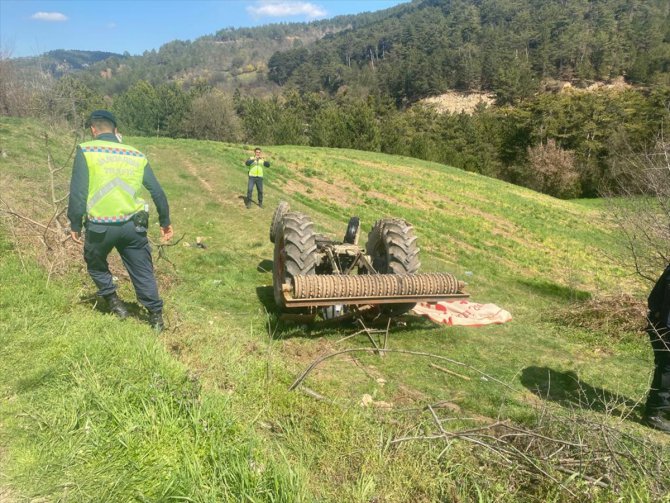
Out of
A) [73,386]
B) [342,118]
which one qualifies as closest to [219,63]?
[342,118]

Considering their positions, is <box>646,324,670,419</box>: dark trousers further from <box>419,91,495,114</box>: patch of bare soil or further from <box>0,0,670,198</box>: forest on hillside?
<box>419,91,495,114</box>: patch of bare soil

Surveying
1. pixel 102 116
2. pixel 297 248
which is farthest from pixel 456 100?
pixel 102 116

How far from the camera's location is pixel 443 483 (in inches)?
108

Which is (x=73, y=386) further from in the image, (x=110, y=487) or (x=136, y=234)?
(x=136, y=234)

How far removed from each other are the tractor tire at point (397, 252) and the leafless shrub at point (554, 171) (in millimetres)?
44854

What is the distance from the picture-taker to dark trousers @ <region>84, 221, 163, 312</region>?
179 inches

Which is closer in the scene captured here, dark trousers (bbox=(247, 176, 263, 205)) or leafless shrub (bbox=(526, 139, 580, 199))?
dark trousers (bbox=(247, 176, 263, 205))

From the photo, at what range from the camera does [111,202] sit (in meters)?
4.48

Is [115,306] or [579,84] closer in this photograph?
[115,306]

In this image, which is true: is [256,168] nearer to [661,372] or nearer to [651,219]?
[651,219]

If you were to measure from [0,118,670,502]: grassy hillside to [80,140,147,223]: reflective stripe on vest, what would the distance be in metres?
1.07

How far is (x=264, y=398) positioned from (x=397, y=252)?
11.6ft

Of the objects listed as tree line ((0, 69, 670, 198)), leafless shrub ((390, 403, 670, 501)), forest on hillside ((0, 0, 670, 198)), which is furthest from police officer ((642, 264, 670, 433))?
tree line ((0, 69, 670, 198))

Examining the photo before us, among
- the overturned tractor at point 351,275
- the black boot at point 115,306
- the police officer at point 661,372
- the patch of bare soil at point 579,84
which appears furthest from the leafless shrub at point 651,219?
the patch of bare soil at point 579,84
